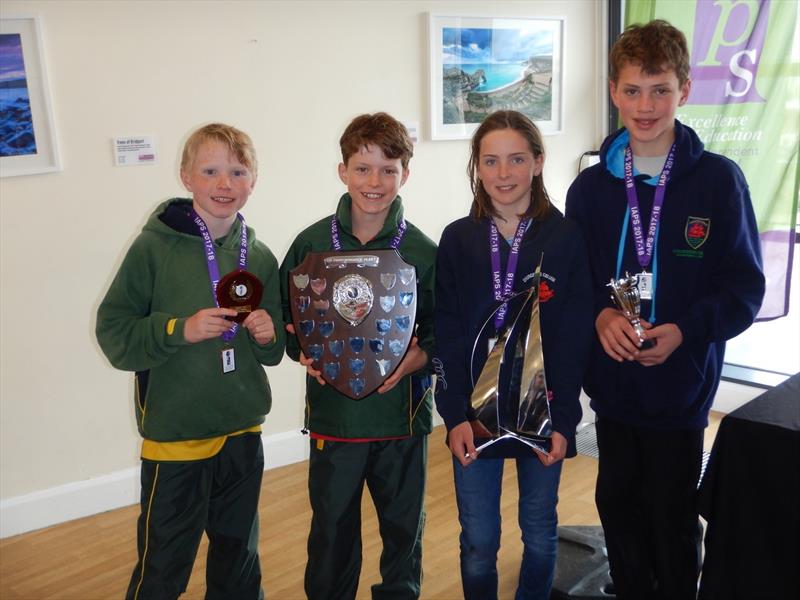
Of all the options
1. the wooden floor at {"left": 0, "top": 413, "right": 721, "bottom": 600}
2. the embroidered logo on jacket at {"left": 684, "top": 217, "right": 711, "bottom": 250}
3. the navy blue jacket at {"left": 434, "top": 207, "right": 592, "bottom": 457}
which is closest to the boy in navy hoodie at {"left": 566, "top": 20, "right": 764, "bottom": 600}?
the embroidered logo on jacket at {"left": 684, "top": 217, "right": 711, "bottom": 250}

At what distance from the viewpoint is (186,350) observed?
1.92m

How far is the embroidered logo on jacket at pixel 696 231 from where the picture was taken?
184cm

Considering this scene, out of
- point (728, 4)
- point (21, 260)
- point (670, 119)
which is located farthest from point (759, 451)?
point (728, 4)

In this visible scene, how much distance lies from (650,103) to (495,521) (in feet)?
3.68

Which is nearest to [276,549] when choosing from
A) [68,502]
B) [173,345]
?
[68,502]

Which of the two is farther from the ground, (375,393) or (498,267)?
(498,267)

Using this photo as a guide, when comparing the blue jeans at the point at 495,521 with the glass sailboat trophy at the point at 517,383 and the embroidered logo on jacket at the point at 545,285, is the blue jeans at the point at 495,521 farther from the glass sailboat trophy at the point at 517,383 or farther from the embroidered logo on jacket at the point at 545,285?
the embroidered logo on jacket at the point at 545,285

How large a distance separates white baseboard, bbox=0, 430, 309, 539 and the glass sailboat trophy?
6.75 ft

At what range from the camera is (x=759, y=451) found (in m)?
1.51

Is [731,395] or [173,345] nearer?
[173,345]

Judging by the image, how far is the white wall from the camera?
9.73 feet

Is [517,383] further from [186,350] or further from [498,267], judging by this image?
[186,350]

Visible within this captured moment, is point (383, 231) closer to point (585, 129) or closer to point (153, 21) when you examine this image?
point (153, 21)

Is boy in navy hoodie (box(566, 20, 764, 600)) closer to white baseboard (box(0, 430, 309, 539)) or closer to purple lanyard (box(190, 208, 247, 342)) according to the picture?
purple lanyard (box(190, 208, 247, 342))
